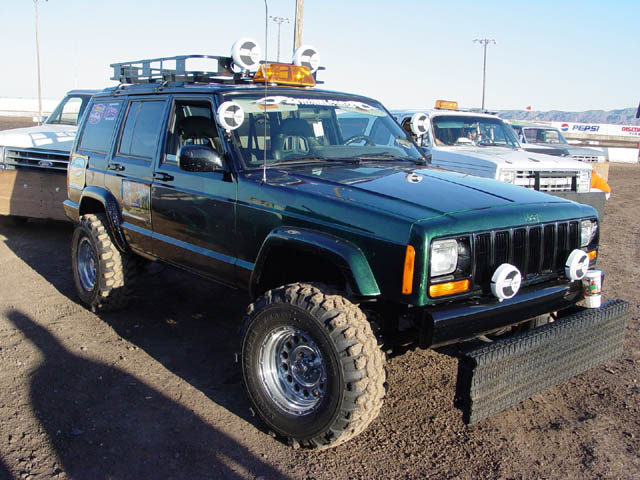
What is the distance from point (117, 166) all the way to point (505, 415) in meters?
3.74

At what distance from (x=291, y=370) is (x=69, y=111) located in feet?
29.2

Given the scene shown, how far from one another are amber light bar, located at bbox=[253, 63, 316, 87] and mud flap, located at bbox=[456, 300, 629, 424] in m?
2.61

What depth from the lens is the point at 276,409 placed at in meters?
3.47

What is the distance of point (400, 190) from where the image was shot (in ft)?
11.6

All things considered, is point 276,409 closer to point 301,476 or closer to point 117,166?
point 301,476

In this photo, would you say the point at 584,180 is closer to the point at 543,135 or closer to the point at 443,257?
the point at 443,257

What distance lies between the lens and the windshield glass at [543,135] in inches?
581

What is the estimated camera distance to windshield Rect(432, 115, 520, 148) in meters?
8.71

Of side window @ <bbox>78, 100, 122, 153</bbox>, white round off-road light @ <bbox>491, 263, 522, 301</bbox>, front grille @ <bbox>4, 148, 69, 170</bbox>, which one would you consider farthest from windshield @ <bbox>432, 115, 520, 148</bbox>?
white round off-road light @ <bbox>491, 263, 522, 301</bbox>

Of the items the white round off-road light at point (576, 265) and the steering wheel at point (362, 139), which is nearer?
the white round off-road light at point (576, 265)

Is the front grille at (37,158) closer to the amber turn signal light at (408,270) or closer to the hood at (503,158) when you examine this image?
the hood at (503,158)

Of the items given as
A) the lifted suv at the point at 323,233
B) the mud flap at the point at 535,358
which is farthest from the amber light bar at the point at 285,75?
the mud flap at the point at 535,358

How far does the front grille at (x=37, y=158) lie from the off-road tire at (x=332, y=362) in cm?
625

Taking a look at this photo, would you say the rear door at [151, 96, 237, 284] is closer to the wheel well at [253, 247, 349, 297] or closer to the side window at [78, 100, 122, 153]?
the wheel well at [253, 247, 349, 297]
